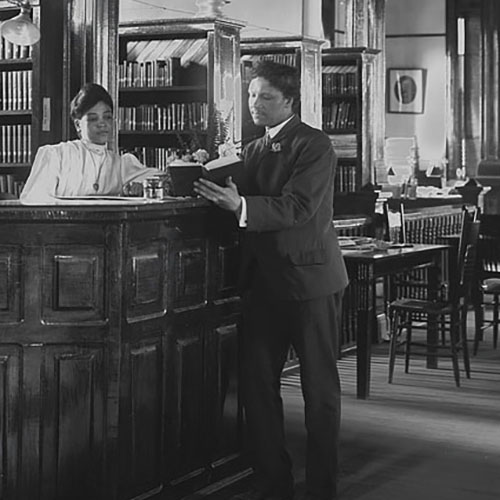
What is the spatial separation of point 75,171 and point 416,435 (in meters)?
2.24

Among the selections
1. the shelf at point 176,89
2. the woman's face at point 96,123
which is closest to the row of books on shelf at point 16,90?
the shelf at point 176,89

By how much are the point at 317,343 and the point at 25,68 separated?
519 cm

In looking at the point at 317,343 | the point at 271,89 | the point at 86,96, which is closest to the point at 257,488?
the point at 317,343

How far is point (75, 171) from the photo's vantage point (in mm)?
5496

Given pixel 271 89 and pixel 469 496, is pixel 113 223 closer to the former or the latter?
pixel 271 89

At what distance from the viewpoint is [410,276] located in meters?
9.45

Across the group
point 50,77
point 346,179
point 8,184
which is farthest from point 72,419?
point 346,179

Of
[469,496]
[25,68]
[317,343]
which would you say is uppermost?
[25,68]

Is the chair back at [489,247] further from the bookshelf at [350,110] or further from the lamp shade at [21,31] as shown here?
the lamp shade at [21,31]

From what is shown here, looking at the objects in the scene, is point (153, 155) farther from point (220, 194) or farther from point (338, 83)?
point (220, 194)

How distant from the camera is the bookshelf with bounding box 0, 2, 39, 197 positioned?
8.77 m

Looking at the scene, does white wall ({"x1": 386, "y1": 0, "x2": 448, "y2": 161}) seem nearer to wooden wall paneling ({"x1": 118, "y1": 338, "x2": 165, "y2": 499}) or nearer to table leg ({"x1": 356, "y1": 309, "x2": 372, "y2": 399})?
table leg ({"x1": 356, "y1": 309, "x2": 372, "y2": 399})

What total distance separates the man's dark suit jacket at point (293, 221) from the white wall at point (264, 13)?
6065 mm

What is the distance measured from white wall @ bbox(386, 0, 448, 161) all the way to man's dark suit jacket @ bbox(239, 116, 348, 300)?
39.8 feet
